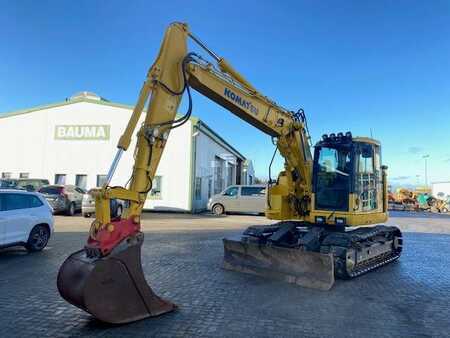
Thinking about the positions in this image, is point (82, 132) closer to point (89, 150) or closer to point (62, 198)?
point (89, 150)

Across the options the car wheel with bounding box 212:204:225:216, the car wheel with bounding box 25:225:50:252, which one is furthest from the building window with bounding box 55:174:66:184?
the car wheel with bounding box 25:225:50:252

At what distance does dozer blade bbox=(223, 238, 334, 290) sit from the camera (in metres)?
7.54

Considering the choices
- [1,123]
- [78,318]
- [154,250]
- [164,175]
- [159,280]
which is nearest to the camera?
[78,318]

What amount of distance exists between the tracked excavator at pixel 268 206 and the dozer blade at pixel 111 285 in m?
0.01

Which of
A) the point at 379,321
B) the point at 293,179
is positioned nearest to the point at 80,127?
the point at 293,179

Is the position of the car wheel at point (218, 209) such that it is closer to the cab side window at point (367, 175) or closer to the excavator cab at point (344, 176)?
the cab side window at point (367, 175)

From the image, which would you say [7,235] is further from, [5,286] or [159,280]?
[159,280]

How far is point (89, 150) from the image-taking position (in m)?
25.9

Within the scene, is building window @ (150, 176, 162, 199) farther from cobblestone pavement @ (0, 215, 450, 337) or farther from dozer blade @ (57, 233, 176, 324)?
dozer blade @ (57, 233, 176, 324)

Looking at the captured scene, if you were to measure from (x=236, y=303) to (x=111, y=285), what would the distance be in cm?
211

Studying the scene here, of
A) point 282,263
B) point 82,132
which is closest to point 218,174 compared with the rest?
point 82,132

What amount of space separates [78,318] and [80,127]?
73.3 ft

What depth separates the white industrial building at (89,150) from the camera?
24.7 meters

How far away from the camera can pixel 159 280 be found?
7.73 meters
